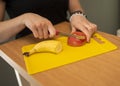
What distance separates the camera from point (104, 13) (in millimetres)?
1877

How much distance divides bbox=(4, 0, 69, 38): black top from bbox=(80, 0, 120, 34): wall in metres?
0.70

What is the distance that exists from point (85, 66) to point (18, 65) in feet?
0.64

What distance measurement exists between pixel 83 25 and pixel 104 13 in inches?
46.1

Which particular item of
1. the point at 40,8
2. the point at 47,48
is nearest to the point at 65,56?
the point at 47,48

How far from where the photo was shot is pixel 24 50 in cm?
69

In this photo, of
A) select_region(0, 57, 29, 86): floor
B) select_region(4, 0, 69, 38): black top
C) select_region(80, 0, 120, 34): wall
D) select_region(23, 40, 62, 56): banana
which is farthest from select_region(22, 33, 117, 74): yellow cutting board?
select_region(80, 0, 120, 34): wall

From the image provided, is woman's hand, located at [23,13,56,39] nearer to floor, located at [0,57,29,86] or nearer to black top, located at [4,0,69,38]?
black top, located at [4,0,69,38]

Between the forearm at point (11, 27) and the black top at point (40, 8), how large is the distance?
118 millimetres

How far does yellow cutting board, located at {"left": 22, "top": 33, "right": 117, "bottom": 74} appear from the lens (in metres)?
0.58

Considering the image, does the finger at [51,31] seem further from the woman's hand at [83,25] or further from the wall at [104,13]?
the wall at [104,13]

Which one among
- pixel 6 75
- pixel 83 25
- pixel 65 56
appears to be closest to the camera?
pixel 65 56

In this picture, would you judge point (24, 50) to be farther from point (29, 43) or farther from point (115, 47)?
point (115, 47)

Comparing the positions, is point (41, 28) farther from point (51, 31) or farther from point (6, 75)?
point (6, 75)

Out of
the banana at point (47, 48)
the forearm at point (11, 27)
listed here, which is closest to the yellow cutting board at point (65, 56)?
the banana at point (47, 48)
